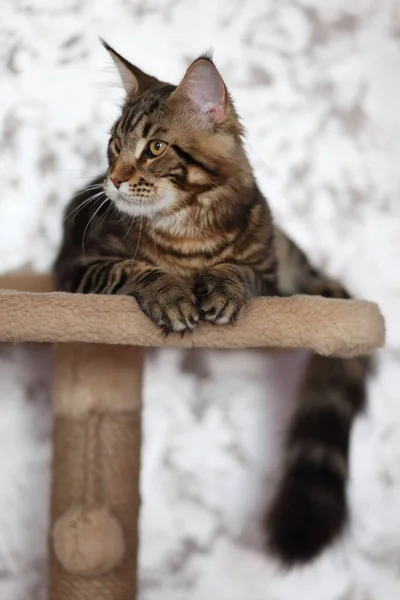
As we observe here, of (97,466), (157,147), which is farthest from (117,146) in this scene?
(97,466)

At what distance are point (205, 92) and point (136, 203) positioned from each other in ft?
0.76

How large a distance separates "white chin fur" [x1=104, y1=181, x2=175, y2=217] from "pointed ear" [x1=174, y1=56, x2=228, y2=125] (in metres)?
0.17

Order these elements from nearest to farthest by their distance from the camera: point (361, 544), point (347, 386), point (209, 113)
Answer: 1. point (209, 113)
2. point (347, 386)
3. point (361, 544)

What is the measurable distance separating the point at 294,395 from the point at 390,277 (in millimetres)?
392

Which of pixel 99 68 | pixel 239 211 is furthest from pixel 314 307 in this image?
pixel 99 68

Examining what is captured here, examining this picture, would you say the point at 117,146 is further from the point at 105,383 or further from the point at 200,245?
the point at 105,383

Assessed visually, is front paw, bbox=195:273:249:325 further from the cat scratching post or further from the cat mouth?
the cat mouth

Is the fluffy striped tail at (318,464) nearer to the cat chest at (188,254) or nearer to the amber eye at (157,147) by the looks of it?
the cat chest at (188,254)

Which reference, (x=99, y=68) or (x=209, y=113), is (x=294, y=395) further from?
(x=99, y=68)

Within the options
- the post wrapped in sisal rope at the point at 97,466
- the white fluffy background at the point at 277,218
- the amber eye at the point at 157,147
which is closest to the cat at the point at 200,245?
the amber eye at the point at 157,147

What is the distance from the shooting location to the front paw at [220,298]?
1.09m

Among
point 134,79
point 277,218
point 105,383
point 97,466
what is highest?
point 134,79

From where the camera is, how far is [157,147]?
1234 mm

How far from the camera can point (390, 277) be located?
184cm
